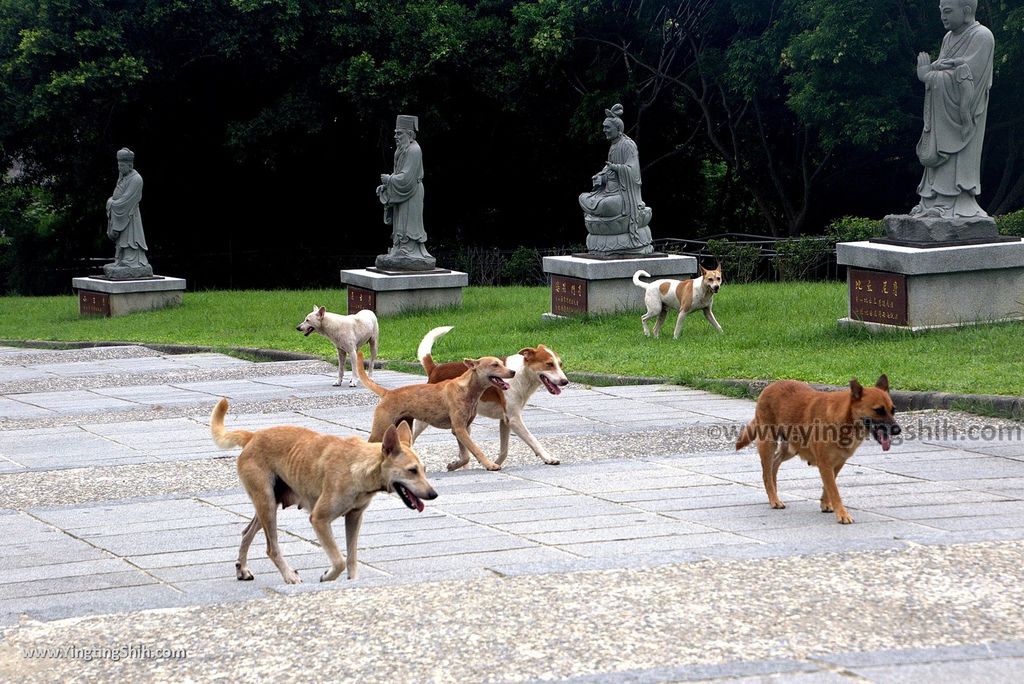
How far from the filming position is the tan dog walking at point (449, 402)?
8.26 meters

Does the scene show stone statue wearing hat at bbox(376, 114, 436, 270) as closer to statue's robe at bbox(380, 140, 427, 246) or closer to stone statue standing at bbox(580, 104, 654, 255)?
statue's robe at bbox(380, 140, 427, 246)

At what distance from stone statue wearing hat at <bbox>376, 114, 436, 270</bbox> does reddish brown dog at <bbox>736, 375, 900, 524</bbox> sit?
13.9 m

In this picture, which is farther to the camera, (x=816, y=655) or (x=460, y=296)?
(x=460, y=296)

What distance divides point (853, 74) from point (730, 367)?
13734 millimetres

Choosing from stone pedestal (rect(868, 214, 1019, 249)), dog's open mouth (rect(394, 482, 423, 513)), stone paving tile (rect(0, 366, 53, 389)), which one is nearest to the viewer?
dog's open mouth (rect(394, 482, 423, 513))

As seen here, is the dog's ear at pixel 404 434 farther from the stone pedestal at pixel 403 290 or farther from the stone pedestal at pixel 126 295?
the stone pedestal at pixel 126 295

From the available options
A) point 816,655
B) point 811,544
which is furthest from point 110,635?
point 811,544

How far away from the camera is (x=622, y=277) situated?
17.5 metres

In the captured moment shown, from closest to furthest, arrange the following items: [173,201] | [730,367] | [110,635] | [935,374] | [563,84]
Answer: [110,635]
[935,374]
[730,367]
[563,84]
[173,201]

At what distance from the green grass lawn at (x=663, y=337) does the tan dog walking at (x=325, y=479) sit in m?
6.30

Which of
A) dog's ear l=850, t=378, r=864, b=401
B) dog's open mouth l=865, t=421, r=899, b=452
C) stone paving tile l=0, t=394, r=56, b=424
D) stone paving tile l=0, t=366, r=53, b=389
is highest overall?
dog's ear l=850, t=378, r=864, b=401

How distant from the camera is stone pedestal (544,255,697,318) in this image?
57.3 feet

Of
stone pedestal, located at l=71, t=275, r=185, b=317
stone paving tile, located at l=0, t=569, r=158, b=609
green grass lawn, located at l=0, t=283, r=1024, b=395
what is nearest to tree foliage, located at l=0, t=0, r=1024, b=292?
stone pedestal, located at l=71, t=275, r=185, b=317

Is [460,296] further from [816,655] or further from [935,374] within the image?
[816,655]
